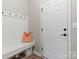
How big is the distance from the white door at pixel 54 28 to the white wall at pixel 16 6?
61cm

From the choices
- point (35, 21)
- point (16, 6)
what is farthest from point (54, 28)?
point (16, 6)

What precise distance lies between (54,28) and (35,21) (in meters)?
0.91

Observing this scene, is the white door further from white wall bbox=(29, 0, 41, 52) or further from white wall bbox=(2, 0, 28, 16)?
white wall bbox=(2, 0, 28, 16)

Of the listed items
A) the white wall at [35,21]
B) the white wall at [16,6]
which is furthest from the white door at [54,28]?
the white wall at [16,6]

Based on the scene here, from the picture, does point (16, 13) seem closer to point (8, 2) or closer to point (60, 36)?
point (8, 2)

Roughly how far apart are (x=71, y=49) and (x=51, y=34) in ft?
2.57

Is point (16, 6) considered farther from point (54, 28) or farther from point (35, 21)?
point (54, 28)

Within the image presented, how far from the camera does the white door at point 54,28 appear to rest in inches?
103

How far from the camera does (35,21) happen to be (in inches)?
141

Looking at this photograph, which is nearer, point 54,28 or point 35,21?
point 54,28

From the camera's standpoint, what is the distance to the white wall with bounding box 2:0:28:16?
2537 millimetres

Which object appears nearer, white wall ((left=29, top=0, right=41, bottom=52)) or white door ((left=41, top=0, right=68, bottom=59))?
white door ((left=41, top=0, right=68, bottom=59))

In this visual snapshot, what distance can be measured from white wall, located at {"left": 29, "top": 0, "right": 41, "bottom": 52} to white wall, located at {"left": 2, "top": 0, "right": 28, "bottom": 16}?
22 cm

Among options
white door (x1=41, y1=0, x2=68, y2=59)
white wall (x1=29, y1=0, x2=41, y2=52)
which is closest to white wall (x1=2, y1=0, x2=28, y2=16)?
white wall (x1=29, y1=0, x2=41, y2=52)
